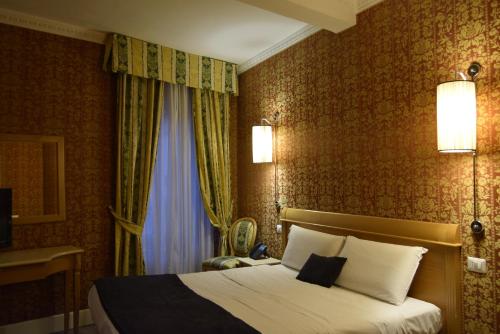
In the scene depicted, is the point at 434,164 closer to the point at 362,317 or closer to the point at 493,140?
the point at 493,140

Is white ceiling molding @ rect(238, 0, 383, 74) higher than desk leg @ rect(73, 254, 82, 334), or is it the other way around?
white ceiling molding @ rect(238, 0, 383, 74)

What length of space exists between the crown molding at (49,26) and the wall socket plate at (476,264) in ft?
12.7

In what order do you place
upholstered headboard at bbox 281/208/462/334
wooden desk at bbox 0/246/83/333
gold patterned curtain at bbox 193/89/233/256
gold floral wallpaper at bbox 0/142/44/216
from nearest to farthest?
upholstered headboard at bbox 281/208/462/334, wooden desk at bbox 0/246/83/333, gold floral wallpaper at bbox 0/142/44/216, gold patterned curtain at bbox 193/89/233/256

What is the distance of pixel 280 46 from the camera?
394 centimetres

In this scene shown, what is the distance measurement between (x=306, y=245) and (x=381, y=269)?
0.82 meters

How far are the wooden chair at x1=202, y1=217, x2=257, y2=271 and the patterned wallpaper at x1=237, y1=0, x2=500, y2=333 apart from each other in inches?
9.6

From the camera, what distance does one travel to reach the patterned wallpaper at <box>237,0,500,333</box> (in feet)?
6.98

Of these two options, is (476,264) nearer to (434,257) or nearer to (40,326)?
(434,257)

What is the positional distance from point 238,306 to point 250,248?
191 cm

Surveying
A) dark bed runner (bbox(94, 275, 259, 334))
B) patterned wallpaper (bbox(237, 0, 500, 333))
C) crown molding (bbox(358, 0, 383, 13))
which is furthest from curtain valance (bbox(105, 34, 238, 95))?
dark bed runner (bbox(94, 275, 259, 334))

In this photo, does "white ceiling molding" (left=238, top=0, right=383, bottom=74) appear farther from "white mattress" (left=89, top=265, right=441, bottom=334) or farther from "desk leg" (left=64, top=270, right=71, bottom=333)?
"desk leg" (left=64, top=270, right=71, bottom=333)

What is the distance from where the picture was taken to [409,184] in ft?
8.39

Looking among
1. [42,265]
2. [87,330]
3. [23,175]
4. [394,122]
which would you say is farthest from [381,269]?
[23,175]

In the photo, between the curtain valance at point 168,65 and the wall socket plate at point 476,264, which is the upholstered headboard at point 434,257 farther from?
the curtain valance at point 168,65
